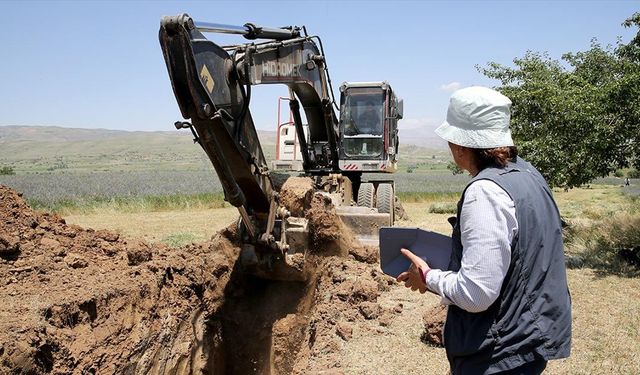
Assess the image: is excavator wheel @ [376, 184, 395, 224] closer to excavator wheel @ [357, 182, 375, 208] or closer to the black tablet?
excavator wheel @ [357, 182, 375, 208]

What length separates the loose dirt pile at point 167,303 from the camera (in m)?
4.53

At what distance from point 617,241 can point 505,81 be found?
5.26 metres

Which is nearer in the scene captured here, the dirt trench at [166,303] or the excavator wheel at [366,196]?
the dirt trench at [166,303]

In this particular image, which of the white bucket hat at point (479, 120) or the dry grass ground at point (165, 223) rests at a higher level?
the white bucket hat at point (479, 120)

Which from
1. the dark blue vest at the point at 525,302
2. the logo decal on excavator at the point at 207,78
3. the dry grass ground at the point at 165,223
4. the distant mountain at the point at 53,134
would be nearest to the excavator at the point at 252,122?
the logo decal on excavator at the point at 207,78

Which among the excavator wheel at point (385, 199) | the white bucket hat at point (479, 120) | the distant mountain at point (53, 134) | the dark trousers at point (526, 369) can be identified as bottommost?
the distant mountain at point (53, 134)

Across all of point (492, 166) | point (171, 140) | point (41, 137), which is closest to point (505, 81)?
point (492, 166)

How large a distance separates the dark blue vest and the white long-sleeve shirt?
0.05 m

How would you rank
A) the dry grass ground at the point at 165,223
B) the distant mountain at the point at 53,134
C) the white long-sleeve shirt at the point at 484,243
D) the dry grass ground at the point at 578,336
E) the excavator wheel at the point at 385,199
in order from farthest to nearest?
the distant mountain at the point at 53,134 → the dry grass ground at the point at 165,223 → the excavator wheel at the point at 385,199 → the dry grass ground at the point at 578,336 → the white long-sleeve shirt at the point at 484,243

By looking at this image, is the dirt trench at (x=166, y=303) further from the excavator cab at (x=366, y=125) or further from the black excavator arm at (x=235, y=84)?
the excavator cab at (x=366, y=125)

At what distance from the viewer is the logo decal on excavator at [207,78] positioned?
456 centimetres

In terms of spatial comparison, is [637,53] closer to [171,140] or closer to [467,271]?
[467,271]

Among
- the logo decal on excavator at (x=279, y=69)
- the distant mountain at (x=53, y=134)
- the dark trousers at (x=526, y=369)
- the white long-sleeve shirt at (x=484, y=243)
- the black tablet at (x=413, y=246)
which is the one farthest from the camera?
the distant mountain at (x=53, y=134)

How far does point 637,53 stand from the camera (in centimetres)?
959
